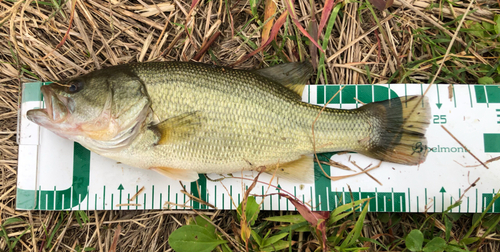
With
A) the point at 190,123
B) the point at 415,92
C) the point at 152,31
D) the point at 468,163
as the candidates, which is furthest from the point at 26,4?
the point at 468,163

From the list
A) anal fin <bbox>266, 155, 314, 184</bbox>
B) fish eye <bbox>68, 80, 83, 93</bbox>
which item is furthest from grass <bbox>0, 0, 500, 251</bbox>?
fish eye <bbox>68, 80, 83, 93</bbox>

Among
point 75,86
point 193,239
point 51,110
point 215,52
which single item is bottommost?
point 193,239

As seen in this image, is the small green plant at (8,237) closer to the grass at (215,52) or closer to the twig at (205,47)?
the grass at (215,52)

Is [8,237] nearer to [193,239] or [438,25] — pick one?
[193,239]

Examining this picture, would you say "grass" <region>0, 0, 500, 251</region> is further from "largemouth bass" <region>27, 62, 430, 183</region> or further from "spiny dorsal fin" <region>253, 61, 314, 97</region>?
"largemouth bass" <region>27, 62, 430, 183</region>

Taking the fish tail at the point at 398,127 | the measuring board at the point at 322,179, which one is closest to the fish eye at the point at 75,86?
the measuring board at the point at 322,179

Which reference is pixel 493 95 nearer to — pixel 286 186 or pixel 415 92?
pixel 415 92

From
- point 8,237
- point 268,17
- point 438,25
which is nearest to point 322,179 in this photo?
point 268,17
